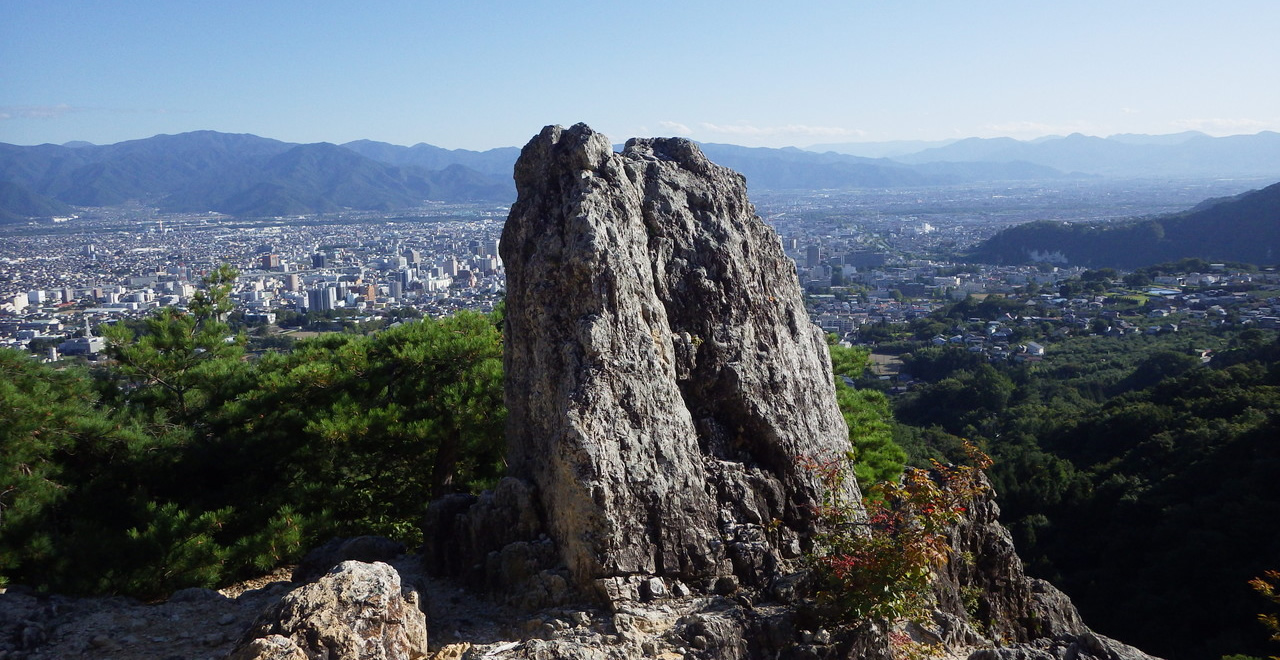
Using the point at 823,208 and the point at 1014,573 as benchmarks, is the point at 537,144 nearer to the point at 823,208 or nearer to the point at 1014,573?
the point at 1014,573

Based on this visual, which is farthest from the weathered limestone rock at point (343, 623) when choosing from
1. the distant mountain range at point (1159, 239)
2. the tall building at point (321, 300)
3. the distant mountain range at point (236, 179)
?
the distant mountain range at point (236, 179)

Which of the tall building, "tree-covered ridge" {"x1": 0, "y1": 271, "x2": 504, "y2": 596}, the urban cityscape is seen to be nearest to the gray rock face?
"tree-covered ridge" {"x1": 0, "y1": 271, "x2": 504, "y2": 596}

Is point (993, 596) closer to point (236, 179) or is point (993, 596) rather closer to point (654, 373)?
point (654, 373)

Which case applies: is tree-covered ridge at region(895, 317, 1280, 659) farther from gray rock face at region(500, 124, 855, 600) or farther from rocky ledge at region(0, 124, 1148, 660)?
gray rock face at region(500, 124, 855, 600)

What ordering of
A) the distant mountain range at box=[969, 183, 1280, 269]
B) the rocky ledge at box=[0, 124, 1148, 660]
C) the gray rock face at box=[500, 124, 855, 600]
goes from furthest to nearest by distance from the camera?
the distant mountain range at box=[969, 183, 1280, 269], the gray rock face at box=[500, 124, 855, 600], the rocky ledge at box=[0, 124, 1148, 660]

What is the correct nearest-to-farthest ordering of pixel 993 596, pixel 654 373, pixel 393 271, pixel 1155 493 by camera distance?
pixel 654 373 < pixel 993 596 < pixel 1155 493 < pixel 393 271

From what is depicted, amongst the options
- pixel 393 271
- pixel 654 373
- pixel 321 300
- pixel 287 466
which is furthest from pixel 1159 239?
pixel 654 373
